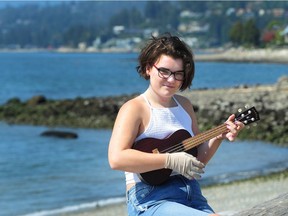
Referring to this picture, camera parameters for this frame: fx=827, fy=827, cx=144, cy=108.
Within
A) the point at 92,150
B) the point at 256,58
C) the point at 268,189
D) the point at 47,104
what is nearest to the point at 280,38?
the point at 256,58

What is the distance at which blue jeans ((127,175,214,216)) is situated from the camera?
11.2ft

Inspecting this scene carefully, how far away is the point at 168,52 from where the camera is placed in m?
3.50

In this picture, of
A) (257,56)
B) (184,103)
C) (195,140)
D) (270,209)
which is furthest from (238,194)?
(257,56)

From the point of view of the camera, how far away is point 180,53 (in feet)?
11.5

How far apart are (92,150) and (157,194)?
836 inches

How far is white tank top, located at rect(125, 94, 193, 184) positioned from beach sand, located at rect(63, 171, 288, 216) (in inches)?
320

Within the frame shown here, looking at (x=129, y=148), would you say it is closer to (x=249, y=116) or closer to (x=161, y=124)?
(x=161, y=124)

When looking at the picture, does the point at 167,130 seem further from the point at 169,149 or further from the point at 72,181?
the point at 72,181

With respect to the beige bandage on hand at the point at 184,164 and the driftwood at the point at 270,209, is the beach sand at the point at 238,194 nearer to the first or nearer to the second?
the driftwood at the point at 270,209

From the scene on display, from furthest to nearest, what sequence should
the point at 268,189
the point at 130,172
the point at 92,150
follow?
1. the point at 92,150
2. the point at 268,189
3. the point at 130,172

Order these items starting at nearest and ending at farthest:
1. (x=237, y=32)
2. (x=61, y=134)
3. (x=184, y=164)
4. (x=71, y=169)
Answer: (x=184, y=164), (x=71, y=169), (x=61, y=134), (x=237, y=32)

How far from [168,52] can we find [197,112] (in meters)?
27.1

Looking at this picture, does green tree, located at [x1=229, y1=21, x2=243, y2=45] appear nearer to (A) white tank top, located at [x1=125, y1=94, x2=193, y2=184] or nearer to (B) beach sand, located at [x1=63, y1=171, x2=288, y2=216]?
(B) beach sand, located at [x1=63, y1=171, x2=288, y2=216]

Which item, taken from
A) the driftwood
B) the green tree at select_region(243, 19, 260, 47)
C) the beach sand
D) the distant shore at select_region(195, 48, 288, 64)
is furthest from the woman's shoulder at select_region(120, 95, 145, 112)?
the green tree at select_region(243, 19, 260, 47)
